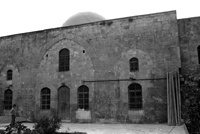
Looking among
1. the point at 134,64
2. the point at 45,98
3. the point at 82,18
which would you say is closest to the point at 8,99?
the point at 45,98

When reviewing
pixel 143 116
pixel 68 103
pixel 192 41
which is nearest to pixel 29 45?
pixel 68 103

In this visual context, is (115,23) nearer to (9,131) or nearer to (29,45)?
(29,45)

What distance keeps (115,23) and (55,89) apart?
6107 mm

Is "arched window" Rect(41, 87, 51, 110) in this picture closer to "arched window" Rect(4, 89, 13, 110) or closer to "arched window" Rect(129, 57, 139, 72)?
"arched window" Rect(4, 89, 13, 110)

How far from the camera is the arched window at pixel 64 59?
Answer: 15.5 m

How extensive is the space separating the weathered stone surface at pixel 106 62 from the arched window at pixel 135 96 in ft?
0.79

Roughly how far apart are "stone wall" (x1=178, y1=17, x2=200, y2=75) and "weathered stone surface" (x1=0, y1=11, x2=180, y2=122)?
Answer: 904mm

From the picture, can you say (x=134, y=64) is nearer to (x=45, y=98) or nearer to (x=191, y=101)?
(x=191, y=101)

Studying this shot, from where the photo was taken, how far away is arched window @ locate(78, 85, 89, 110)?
14.5 metres

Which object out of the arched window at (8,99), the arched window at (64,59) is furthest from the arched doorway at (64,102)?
the arched window at (8,99)

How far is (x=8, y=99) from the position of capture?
17.2 meters

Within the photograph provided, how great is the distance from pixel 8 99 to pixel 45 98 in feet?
11.7

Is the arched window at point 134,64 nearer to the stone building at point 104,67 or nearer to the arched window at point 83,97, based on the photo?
the stone building at point 104,67

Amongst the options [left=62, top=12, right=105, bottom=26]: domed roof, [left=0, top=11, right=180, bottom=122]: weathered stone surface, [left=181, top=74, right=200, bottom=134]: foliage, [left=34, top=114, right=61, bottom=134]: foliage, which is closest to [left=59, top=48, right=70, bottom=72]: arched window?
[left=0, top=11, right=180, bottom=122]: weathered stone surface
